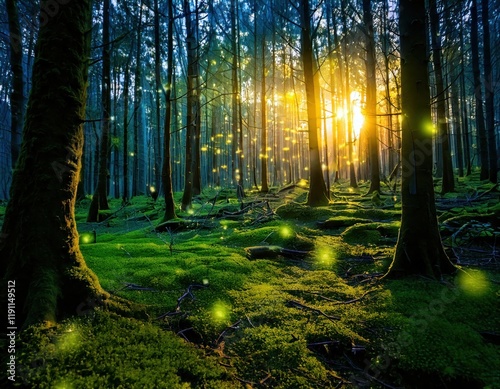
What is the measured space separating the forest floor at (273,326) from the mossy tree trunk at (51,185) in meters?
0.25

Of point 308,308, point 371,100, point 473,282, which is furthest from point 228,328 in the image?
point 371,100

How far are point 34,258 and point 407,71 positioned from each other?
4.20m

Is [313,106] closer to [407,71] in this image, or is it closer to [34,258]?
[407,71]

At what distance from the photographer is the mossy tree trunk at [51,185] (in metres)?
1.86

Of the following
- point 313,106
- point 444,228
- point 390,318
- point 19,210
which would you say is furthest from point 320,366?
point 313,106

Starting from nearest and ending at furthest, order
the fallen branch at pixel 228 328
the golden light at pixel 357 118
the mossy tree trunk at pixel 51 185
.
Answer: the mossy tree trunk at pixel 51 185
the fallen branch at pixel 228 328
the golden light at pixel 357 118

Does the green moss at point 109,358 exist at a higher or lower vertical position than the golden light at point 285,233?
lower

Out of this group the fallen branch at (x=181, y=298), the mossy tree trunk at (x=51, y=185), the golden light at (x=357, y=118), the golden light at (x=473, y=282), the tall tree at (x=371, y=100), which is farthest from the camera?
the golden light at (x=357, y=118)

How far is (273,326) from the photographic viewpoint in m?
2.37

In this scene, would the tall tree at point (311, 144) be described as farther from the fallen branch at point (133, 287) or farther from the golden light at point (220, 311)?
the fallen branch at point (133, 287)

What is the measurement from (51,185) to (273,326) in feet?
6.77

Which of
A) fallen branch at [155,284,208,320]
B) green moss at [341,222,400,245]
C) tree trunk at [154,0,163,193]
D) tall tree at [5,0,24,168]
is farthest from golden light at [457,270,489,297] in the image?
tall tree at [5,0,24,168]

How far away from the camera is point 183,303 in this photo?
270 centimetres

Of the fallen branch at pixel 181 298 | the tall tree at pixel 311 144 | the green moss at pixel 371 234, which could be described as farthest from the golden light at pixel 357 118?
the fallen branch at pixel 181 298
